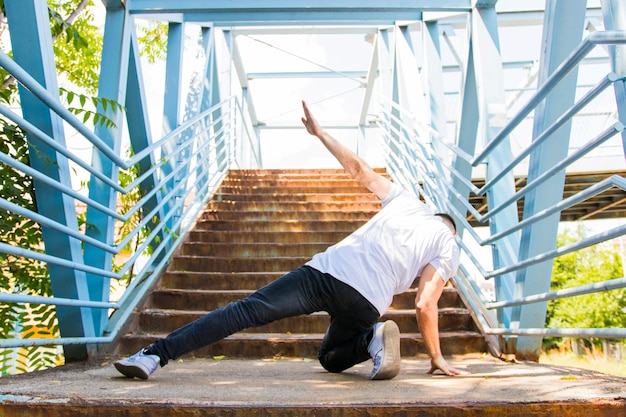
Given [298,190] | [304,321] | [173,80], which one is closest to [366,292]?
[304,321]

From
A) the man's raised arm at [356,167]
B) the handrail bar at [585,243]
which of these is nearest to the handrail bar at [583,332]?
the handrail bar at [585,243]

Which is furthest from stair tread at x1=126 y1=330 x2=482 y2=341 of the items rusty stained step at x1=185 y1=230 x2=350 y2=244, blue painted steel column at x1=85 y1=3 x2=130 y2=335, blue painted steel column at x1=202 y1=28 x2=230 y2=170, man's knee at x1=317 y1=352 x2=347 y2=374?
blue painted steel column at x1=202 y1=28 x2=230 y2=170

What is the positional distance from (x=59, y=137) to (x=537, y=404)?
2.49 metres

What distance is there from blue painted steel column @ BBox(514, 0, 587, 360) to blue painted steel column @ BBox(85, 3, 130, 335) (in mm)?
2456

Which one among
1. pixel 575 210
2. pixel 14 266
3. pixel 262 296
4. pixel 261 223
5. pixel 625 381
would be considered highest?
pixel 575 210

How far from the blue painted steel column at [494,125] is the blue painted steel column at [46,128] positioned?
2520 millimetres

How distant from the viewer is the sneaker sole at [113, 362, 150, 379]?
8.38ft

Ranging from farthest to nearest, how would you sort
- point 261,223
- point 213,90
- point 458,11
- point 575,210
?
point 575,210 < point 213,90 < point 261,223 < point 458,11

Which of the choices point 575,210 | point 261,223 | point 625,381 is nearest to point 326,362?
point 625,381

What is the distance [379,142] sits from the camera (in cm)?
814

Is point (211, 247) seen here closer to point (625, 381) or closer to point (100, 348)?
point (100, 348)

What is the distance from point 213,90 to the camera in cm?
834

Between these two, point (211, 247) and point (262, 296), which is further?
point (211, 247)

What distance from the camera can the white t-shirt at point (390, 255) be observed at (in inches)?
107
